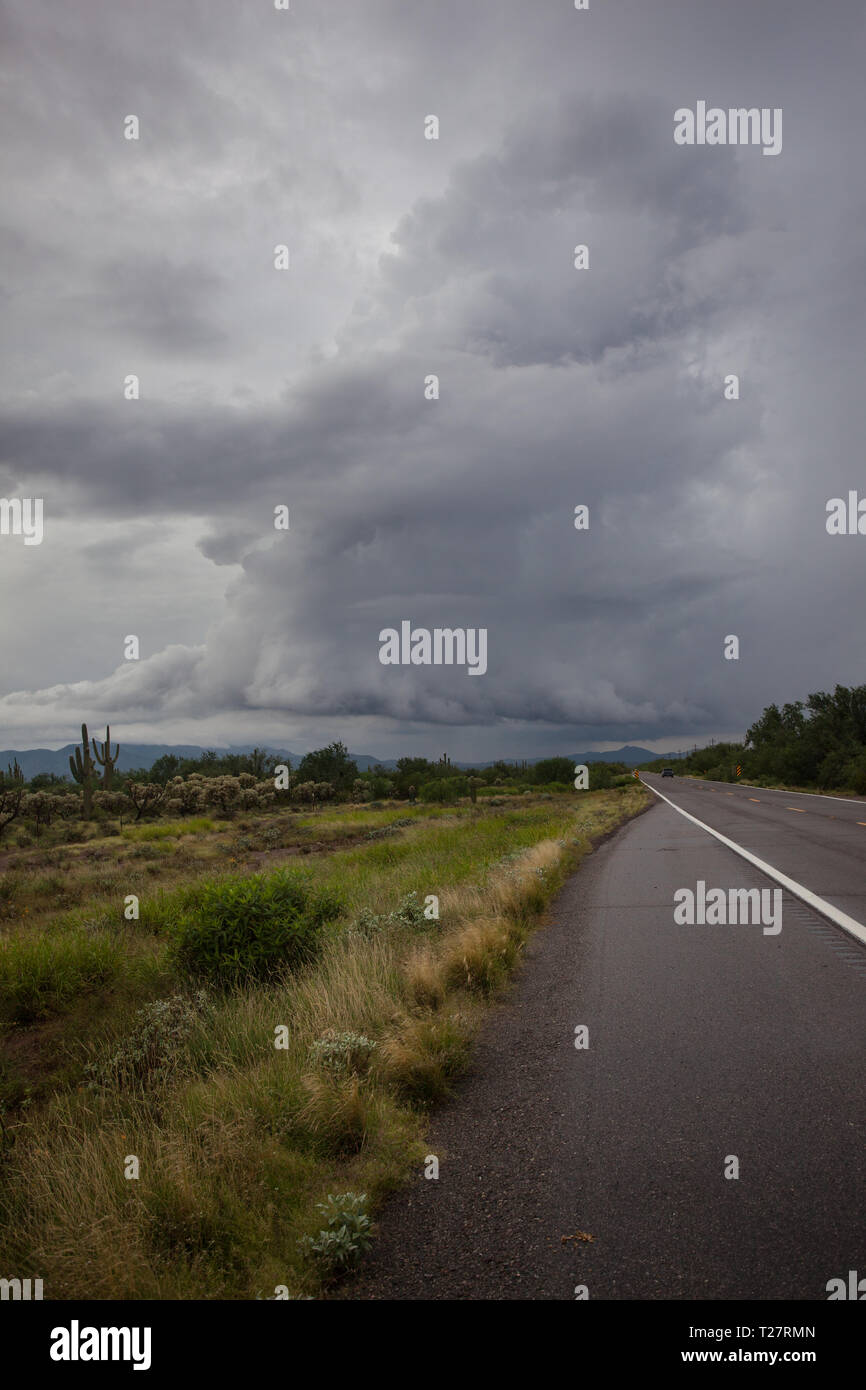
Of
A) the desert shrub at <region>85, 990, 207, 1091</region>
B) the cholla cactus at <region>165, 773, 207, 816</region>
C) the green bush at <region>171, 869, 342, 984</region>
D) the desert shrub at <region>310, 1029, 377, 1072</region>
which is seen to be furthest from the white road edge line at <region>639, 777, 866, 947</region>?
the cholla cactus at <region>165, 773, 207, 816</region>

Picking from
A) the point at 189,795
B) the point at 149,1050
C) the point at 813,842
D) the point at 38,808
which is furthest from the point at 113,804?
the point at 149,1050

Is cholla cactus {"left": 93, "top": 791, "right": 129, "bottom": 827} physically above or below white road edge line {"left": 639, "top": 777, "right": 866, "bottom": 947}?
below

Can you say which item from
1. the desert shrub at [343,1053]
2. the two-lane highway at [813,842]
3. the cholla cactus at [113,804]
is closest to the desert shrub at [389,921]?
the desert shrub at [343,1053]

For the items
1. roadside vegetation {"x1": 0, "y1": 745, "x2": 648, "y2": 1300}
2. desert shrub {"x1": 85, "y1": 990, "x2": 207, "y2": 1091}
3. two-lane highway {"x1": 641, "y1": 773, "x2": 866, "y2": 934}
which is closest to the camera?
roadside vegetation {"x1": 0, "y1": 745, "x2": 648, "y2": 1300}

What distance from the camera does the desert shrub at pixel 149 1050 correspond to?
6.82 metres

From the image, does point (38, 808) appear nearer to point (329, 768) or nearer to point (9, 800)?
point (9, 800)

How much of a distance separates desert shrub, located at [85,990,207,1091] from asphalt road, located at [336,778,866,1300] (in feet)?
10.3

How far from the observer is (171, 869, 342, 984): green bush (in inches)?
388

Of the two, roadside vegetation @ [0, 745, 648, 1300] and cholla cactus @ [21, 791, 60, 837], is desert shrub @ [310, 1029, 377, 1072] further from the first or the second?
cholla cactus @ [21, 791, 60, 837]

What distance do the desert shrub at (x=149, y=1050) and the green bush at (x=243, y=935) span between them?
1.33 m

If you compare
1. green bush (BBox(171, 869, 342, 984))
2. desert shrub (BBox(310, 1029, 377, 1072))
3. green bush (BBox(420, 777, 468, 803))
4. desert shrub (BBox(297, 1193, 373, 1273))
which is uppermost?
desert shrub (BBox(297, 1193, 373, 1273))

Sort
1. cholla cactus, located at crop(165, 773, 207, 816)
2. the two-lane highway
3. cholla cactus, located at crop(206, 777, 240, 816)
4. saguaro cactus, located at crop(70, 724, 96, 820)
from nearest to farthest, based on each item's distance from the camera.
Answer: the two-lane highway
saguaro cactus, located at crop(70, 724, 96, 820)
cholla cactus, located at crop(165, 773, 207, 816)
cholla cactus, located at crop(206, 777, 240, 816)

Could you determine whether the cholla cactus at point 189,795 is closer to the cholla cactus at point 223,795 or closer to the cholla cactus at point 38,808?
the cholla cactus at point 223,795
